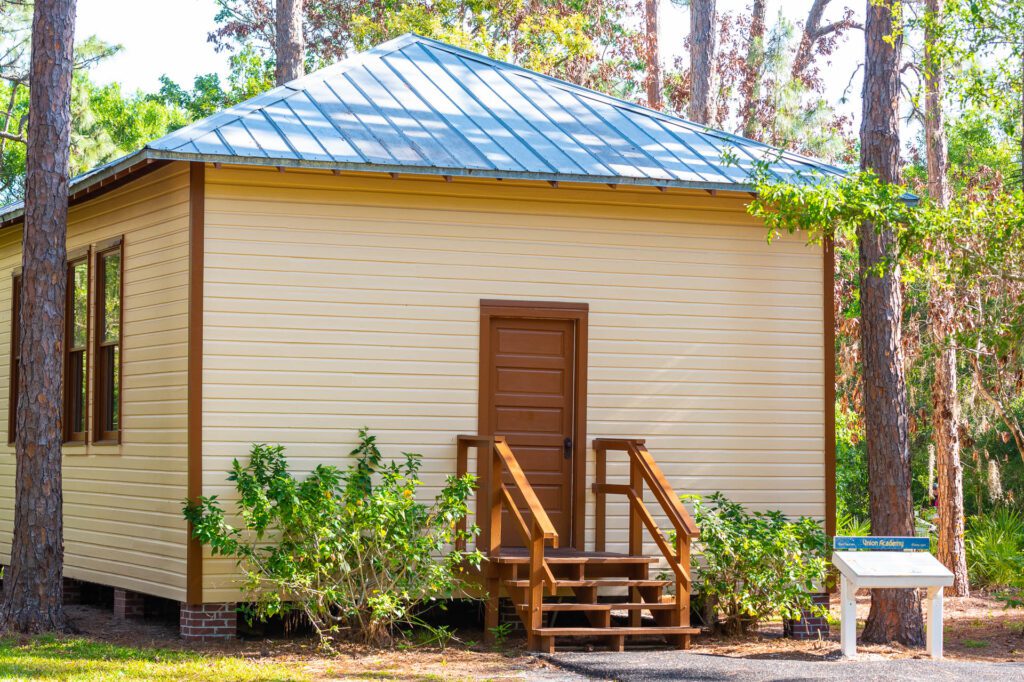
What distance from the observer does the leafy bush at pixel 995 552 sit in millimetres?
17219

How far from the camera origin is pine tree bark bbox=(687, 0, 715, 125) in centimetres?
2303

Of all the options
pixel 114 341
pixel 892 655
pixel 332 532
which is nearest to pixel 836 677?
pixel 892 655

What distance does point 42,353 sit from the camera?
10.8 metres

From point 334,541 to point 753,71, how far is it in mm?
20707

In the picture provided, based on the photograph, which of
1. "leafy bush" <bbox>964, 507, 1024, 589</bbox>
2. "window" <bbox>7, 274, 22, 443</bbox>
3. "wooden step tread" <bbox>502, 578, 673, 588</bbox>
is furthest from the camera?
"leafy bush" <bbox>964, 507, 1024, 589</bbox>

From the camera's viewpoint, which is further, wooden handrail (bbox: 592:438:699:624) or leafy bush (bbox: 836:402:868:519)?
leafy bush (bbox: 836:402:868:519)

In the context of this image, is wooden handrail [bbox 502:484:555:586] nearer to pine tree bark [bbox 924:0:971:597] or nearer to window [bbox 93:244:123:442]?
window [bbox 93:244:123:442]

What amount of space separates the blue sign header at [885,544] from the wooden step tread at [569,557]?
1.63m

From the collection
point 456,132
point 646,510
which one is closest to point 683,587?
point 646,510

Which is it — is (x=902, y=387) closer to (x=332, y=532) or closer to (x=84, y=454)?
(x=332, y=532)

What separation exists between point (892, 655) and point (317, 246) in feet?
19.3

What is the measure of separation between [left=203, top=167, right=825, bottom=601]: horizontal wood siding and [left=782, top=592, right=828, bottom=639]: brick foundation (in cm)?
88

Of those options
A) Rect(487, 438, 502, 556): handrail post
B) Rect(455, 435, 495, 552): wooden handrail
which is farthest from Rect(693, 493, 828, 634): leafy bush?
Rect(455, 435, 495, 552): wooden handrail

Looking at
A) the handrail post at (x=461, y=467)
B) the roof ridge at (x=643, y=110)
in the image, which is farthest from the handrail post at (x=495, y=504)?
the roof ridge at (x=643, y=110)
